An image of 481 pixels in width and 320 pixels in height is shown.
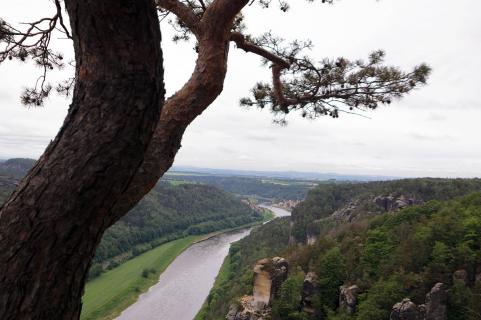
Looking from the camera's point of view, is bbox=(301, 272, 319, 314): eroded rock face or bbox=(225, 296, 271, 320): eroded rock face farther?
bbox=(301, 272, 319, 314): eroded rock face

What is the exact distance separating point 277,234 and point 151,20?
200 ft

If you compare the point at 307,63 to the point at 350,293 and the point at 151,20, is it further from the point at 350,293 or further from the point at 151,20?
the point at 350,293

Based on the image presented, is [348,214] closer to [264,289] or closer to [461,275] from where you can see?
[264,289]

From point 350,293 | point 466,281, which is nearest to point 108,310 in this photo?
point 350,293

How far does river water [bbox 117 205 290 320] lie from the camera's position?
32.8 metres

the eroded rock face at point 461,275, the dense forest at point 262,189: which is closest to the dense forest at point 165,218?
the eroded rock face at point 461,275

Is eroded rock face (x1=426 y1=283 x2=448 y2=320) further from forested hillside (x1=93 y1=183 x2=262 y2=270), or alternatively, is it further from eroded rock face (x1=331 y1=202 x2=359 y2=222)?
forested hillside (x1=93 y1=183 x2=262 y2=270)

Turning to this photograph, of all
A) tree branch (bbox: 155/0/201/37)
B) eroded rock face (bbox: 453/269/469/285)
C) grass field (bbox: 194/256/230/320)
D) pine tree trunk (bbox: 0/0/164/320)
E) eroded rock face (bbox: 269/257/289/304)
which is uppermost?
tree branch (bbox: 155/0/201/37)

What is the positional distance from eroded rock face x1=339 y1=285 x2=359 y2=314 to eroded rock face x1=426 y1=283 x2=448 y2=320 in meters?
4.48

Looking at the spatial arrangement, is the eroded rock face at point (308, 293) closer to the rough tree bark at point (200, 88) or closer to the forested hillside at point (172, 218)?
the rough tree bark at point (200, 88)

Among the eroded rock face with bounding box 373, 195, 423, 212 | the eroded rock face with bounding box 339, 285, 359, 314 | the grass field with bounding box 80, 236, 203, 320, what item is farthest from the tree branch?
the eroded rock face with bounding box 373, 195, 423, 212

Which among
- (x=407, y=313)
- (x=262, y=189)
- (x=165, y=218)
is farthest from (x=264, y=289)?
(x=262, y=189)

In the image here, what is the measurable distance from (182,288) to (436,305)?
26.2m

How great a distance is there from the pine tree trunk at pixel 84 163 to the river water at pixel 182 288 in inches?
1334
